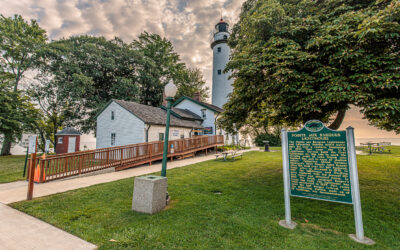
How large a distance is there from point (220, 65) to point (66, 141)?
21.2 meters

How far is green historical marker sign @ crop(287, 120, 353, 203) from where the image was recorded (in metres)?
3.17

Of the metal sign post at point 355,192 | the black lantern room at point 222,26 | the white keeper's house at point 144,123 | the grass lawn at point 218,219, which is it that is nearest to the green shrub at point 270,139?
the white keeper's house at point 144,123

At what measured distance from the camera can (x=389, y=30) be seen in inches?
149

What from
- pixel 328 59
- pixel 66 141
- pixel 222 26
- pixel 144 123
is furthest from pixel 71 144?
pixel 222 26

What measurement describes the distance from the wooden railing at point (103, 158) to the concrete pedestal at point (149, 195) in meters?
3.99

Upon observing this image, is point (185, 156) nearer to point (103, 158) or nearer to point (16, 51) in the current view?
point (103, 158)

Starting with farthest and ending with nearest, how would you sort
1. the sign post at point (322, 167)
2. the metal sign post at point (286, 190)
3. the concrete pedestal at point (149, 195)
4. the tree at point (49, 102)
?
the tree at point (49, 102) → the concrete pedestal at point (149, 195) → the metal sign post at point (286, 190) → the sign post at point (322, 167)

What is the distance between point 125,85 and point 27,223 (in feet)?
65.2

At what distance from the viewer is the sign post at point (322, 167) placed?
3.09 m

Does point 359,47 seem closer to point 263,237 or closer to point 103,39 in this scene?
point 263,237

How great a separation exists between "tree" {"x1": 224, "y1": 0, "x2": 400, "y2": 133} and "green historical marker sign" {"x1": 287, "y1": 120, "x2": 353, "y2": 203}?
1.23 m

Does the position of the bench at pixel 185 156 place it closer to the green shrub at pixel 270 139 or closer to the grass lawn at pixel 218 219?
the grass lawn at pixel 218 219

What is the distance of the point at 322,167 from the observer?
336 centimetres

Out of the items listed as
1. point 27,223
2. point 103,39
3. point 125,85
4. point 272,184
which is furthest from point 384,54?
point 103,39
